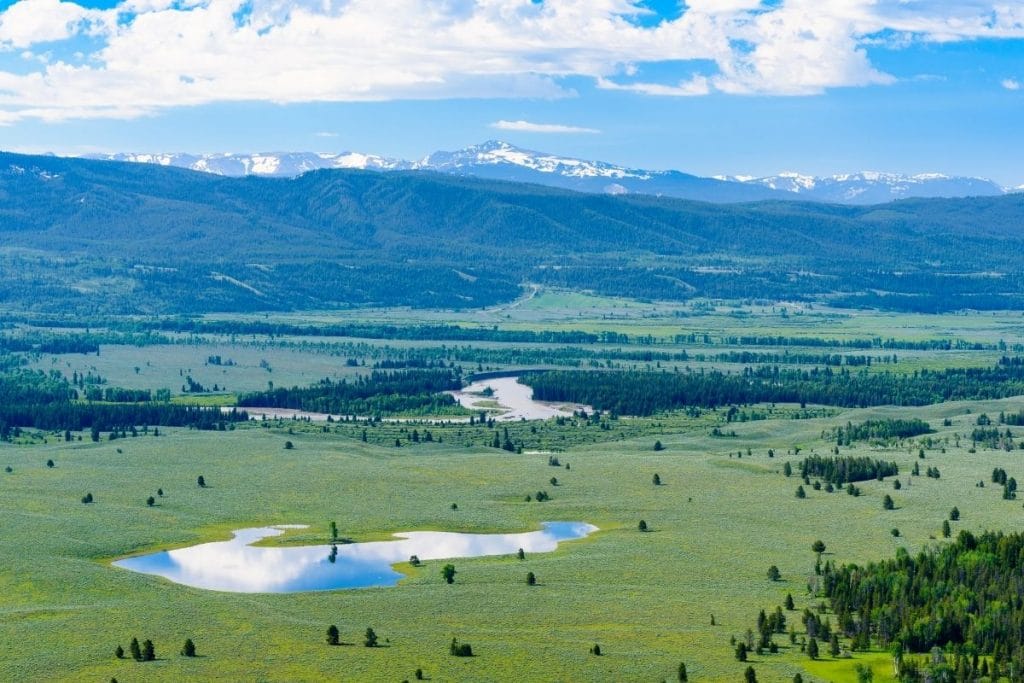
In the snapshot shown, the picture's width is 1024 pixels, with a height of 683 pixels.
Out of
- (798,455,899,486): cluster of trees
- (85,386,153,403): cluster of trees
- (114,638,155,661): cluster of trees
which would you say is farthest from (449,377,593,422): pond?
(114,638,155,661): cluster of trees

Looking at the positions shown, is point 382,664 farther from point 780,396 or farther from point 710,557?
point 780,396

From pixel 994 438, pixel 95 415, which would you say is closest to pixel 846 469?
pixel 994 438

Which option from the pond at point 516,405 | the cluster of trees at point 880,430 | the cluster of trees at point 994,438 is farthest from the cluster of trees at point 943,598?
the pond at point 516,405

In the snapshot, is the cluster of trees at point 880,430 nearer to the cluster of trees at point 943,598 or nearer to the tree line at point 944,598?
the tree line at point 944,598

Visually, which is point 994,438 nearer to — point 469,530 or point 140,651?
point 469,530

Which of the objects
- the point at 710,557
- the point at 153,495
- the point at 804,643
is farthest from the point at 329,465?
the point at 804,643

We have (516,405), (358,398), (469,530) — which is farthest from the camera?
(358,398)
